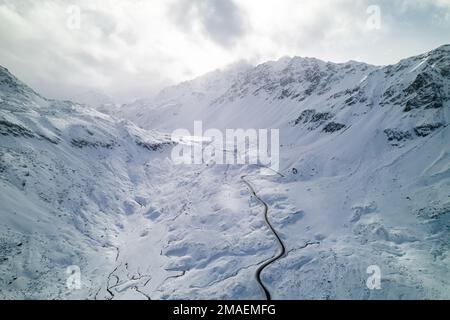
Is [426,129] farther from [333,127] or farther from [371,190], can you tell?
[333,127]

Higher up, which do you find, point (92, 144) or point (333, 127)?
point (333, 127)

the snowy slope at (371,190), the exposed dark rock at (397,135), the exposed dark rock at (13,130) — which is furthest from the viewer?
the exposed dark rock at (397,135)

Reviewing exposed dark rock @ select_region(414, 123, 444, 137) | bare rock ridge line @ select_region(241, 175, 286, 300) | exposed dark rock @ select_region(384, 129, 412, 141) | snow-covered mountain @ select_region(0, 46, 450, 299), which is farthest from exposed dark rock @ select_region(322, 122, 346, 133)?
bare rock ridge line @ select_region(241, 175, 286, 300)

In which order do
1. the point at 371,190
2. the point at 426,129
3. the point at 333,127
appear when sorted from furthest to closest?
the point at 333,127 < the point at 426,129 < the point at 371,190

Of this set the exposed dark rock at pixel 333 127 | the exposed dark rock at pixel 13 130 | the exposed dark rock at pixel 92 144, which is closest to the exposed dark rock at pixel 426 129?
the exposed dark rock at pixel 333 127

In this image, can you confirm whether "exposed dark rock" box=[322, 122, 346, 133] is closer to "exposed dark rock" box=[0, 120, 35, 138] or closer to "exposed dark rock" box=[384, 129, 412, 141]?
"exposed dark rock" box=[384, 129, 412, 141]

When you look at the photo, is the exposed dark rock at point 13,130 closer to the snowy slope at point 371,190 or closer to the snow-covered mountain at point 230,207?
the snow-covered mountain at point 230,207

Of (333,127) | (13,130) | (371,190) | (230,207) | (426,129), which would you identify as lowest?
(230,207)

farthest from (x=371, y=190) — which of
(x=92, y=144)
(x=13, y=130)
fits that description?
(x=13, y=130)
